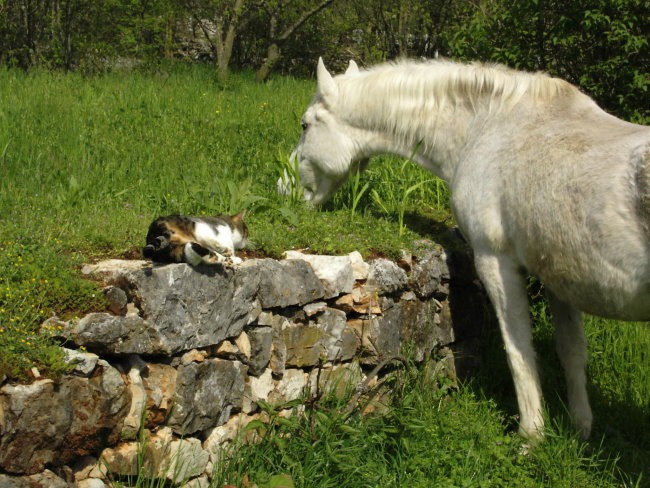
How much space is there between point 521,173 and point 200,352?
203 cm

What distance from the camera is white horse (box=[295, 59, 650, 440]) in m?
3.72

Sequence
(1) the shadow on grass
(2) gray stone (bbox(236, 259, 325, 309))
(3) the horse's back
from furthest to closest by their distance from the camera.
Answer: (1) the shadow on grass, (2) gray stone (bbox(236, 259, 325, 309)), (3) the horse's back

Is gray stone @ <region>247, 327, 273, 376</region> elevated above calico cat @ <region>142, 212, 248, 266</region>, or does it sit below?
below

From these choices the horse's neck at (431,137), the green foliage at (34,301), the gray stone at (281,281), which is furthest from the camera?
the horse's neck at (431,137)

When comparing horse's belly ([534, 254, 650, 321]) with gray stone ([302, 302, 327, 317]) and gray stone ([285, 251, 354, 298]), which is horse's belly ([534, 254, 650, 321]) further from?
gray stone ([302, 302, 327, 317])

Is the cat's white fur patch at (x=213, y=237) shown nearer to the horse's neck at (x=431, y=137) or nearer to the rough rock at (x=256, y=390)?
the rough rock at (x=256, y=390)

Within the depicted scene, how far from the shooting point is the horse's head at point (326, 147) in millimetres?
5672

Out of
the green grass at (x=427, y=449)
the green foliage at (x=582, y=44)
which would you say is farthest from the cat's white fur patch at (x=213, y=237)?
the green foliage at (x=582, y=44)

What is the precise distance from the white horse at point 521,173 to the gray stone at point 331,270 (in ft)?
2.62

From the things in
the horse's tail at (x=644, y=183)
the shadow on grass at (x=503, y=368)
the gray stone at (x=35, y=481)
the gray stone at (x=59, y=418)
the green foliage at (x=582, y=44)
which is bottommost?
the shadow on grass at (x=503, y=368)

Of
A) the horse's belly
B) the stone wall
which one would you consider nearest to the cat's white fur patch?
the stone wall

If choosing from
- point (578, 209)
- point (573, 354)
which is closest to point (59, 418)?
point (578, 209)

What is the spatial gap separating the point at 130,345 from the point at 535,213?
2.22m

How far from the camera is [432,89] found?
524 centimetres
